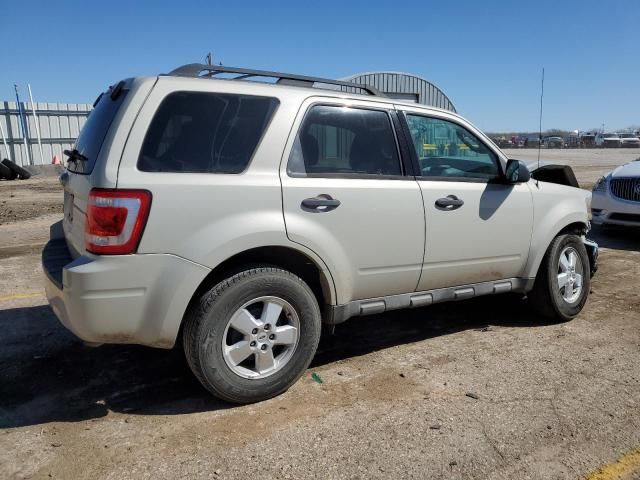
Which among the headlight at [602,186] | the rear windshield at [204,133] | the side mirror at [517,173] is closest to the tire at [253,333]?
the rear windshield at [204,133]

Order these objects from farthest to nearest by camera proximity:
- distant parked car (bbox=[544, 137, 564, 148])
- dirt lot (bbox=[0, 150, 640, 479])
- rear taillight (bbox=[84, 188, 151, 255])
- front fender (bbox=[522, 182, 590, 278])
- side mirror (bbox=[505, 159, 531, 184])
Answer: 1. distant parked car (bbox=[544, 137, 564, 148])
2. front fender (bbox=[522, 182, 590, 278])
3. side mirror (bbox=[505, 159, 531, 184])
4. rear taillight (bbox=[84, 188, 151, 255])
5. dirt lot (bbox=[0, 150, 640, 479])

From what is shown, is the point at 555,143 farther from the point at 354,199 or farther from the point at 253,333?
the point at 253,333

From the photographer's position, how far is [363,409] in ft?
11.0

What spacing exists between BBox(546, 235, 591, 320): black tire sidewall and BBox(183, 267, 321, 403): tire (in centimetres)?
234

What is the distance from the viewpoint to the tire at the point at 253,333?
10.4ft

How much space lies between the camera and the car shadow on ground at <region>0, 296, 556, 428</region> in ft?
11.2

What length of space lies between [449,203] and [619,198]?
19.8 feet

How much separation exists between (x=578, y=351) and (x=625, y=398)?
2.62ft

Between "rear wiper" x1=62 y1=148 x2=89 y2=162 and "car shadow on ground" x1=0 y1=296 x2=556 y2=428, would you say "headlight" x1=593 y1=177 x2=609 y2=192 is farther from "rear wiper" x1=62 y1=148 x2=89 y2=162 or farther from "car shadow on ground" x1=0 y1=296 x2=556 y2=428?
"rear wiper" x1=62 y1=148 x2=89 y2=162

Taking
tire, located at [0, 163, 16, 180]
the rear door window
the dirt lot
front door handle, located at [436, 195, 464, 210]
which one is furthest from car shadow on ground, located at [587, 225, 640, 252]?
tire, located at [0, 163, 16, 180]

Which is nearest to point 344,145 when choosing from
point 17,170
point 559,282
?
point 559,282

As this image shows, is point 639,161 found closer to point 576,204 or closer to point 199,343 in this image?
point 576,204

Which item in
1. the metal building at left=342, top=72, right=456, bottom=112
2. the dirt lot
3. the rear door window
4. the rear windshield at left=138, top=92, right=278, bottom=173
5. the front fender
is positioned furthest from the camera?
the metal building at left=342, top=72, right=456, bottom=112

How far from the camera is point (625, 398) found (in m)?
3.50
